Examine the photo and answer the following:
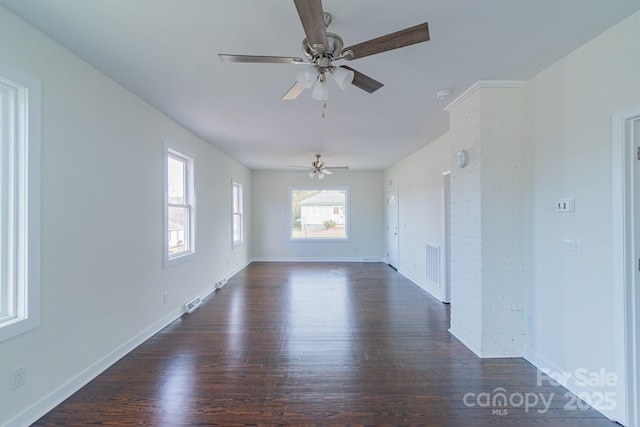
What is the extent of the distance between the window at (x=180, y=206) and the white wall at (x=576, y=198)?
4.04 m

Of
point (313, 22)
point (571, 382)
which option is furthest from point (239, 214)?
point (571, 382)

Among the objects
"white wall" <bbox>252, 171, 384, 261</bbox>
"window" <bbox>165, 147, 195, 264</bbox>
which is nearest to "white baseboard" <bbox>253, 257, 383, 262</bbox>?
"white wall" <bbox>252, 171, 384, 261</bbox>

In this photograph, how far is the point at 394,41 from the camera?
1.57 metres

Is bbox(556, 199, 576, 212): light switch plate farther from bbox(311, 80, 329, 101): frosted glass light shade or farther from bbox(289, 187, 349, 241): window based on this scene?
bbox(289, 187, 349, 241): window

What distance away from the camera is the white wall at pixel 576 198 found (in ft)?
6.34

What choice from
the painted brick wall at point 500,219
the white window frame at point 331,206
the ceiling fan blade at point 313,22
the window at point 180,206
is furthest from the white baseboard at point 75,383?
the white window frame at point 331,206

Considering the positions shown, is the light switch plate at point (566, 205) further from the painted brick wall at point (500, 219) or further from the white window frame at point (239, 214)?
the white window frame at point (239, 214)

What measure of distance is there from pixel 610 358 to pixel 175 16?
360 cm

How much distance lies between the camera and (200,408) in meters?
2.06

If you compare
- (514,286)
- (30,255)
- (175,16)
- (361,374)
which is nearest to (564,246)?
(514,286)

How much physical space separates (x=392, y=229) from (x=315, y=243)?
2.26 meters

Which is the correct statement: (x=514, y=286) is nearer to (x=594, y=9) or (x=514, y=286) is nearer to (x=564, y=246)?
(x=564, y=246)

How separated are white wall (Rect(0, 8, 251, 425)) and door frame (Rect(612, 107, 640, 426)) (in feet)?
12.6

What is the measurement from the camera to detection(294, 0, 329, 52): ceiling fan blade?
1303 millimetres
